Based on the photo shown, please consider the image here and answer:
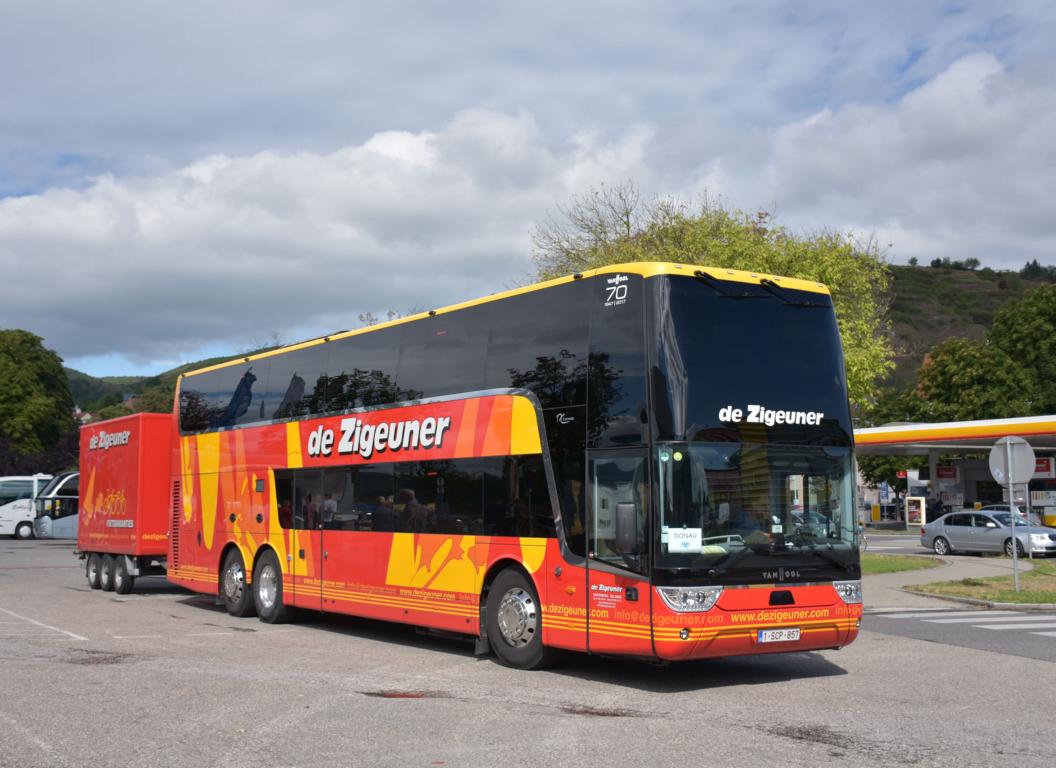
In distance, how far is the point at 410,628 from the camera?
676 inches

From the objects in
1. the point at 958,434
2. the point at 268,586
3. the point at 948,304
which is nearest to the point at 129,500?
the point at 268,586

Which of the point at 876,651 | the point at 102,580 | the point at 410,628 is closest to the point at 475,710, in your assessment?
the point at 876,651

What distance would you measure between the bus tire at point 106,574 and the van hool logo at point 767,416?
16410 millimetres

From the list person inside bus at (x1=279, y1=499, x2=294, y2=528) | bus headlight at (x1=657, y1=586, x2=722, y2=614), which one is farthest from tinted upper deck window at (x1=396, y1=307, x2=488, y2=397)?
bus headlight at (x1=657, y1=586, x2=722, y2=614)

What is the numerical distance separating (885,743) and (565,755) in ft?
7.56

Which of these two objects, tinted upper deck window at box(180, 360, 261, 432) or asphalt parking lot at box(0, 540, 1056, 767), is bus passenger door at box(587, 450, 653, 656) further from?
tinted upper deck window at box(180, 360, 261, 432)

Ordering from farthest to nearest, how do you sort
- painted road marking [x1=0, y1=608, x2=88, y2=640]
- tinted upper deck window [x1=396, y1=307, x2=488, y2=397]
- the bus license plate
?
painted road marking [x1=0, y1=608, x2=88, y2=640] < tinted upper deck window [x1=396, y1=307, x2=488, y2=397] < the bus license plate

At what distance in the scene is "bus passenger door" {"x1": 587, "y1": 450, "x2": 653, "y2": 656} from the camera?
10648mm

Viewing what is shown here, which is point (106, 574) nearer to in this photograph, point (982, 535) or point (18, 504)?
point (982, 535)

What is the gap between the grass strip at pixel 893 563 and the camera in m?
28.4

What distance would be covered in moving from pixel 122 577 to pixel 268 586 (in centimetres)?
670

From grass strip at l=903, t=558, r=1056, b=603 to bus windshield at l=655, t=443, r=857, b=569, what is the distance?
10.5 metres

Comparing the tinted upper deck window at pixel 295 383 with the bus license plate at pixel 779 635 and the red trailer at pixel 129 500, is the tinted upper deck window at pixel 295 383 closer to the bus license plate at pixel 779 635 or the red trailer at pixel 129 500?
A: the red trailer at pixel 129 500

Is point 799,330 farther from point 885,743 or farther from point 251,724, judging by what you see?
point 251,724
